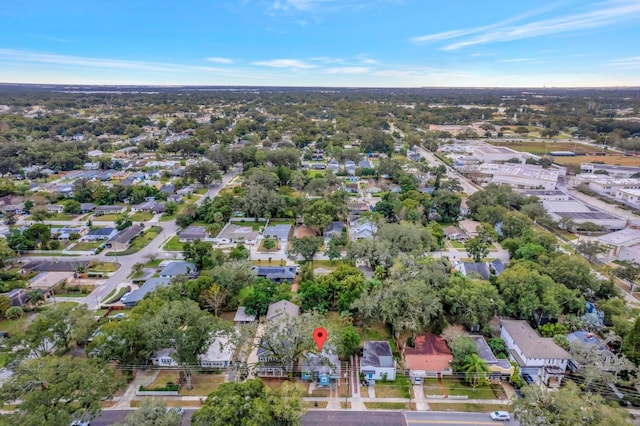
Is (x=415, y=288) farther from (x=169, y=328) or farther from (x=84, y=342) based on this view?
(x=84, y=342)

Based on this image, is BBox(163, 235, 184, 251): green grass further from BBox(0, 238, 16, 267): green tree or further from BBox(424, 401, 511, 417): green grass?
BBox(424, 401, 511, 417): green grass

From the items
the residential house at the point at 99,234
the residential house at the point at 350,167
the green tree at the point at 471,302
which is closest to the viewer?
the green tree at the point at 471,302

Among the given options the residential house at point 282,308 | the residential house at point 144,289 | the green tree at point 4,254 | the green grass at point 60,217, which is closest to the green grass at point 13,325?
the residential house at point 144,289

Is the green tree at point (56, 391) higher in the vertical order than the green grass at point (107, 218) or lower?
higher

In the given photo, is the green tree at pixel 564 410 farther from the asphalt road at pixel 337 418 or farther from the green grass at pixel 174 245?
the green grass at pixel 174 245

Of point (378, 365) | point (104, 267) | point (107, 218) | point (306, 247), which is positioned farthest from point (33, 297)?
point (378, 365)

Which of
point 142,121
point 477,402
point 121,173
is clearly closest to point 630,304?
point 477,402

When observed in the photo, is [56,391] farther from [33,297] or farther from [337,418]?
[33,297]
